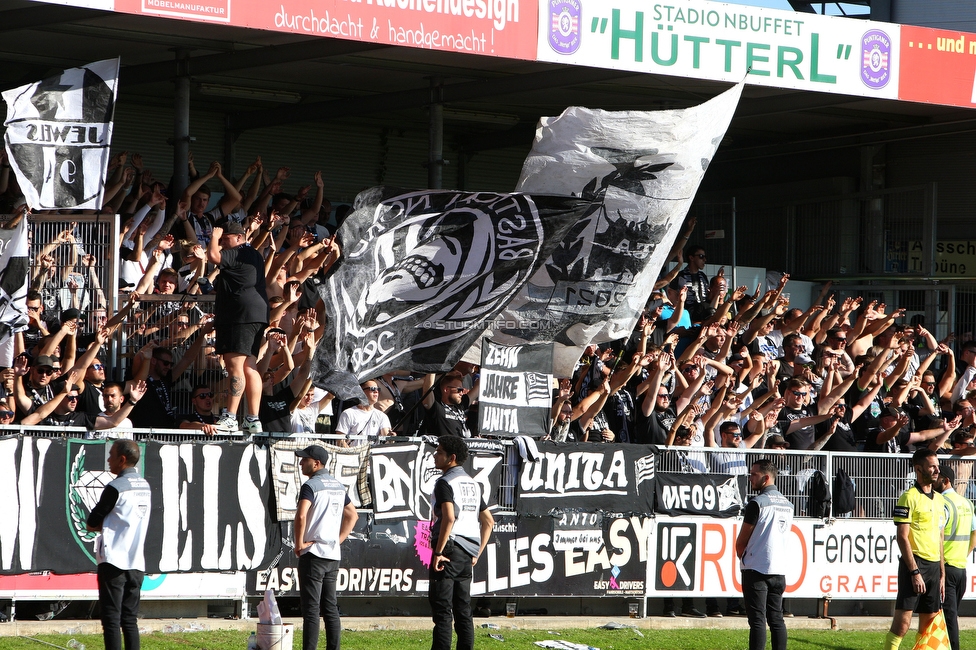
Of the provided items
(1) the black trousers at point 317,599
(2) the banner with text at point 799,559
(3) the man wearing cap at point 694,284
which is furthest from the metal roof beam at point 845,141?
(1) the black trousers at point 317,599

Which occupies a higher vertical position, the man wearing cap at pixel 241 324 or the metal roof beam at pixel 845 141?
the metal roof beam at pixel 845 141

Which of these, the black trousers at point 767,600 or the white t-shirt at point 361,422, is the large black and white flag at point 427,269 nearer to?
the white t-shirt at point 361,422

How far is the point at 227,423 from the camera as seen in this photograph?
40.1 feet

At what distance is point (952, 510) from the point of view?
41.9 ft

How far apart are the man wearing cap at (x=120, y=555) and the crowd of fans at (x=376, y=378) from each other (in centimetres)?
221

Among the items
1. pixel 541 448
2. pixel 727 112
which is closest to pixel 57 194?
pixel 541 448

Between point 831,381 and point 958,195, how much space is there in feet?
26.9

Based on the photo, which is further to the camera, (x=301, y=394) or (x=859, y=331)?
(x=859, y=331)

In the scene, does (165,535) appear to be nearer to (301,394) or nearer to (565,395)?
(301,394)

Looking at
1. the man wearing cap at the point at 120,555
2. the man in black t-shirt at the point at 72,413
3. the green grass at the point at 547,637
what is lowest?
the green grass at the point at 547,637

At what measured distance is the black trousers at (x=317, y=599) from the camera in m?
10.2

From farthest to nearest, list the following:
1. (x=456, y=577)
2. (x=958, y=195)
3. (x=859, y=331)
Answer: (x=958, y=195)
(x=859, y=331)
(x=456, y=577)

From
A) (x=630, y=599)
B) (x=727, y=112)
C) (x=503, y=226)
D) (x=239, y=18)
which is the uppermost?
(x=239, y=18)

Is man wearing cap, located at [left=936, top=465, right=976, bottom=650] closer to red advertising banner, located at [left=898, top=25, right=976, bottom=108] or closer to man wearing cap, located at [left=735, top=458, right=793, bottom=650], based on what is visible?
man wearing cap, located at [left=735, top=458, right=793, bottom=650]
